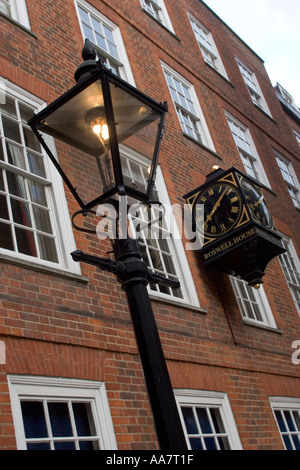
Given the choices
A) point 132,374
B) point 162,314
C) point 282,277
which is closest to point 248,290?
point 282,277

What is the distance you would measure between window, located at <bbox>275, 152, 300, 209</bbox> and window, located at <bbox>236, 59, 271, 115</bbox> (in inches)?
65.9

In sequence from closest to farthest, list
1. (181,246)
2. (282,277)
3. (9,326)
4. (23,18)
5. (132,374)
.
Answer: (9,326)
(132,374)
(23,18)
(181,246)
(282,277)

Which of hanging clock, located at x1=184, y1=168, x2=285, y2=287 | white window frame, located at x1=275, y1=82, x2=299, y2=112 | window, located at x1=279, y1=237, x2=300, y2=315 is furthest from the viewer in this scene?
white window frame, located at x1=275, y1=82, x2=299, y2=112

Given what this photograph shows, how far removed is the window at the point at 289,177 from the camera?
15.5 m

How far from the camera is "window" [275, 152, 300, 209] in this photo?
15469mm

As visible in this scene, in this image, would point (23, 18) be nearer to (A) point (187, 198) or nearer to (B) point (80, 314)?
(A) point (187, 198)

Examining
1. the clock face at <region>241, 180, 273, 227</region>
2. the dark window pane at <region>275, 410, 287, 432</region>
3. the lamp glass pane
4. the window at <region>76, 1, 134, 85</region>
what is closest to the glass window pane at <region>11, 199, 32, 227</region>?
the lamp glass pane

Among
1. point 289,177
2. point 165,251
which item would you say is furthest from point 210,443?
point 289,177

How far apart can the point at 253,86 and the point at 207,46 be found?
2893 mm

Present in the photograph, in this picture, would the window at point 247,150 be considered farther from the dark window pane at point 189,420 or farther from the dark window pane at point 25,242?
the dark window pane at point 25,242

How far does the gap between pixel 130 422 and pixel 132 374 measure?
51 centimetres

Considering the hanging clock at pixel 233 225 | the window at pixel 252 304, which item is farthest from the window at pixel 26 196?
the window at pixel 252 304

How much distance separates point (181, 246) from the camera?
8.03 metres

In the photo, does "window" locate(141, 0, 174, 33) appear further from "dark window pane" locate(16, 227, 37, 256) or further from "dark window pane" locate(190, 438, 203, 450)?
"dark window pane" locate(190, 438, 203, 450)
